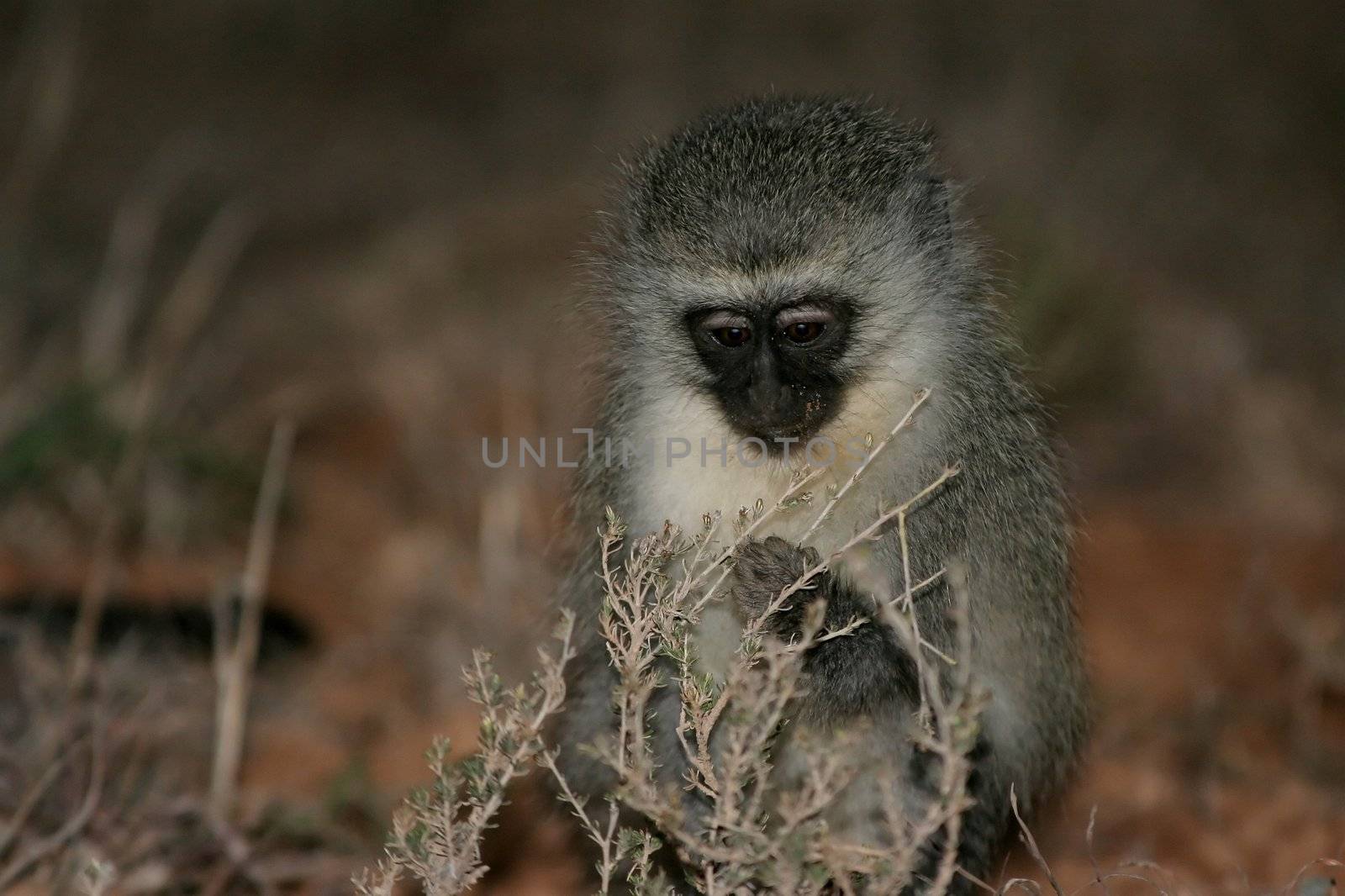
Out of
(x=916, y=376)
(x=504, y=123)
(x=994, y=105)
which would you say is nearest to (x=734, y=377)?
(x=916, y=376)

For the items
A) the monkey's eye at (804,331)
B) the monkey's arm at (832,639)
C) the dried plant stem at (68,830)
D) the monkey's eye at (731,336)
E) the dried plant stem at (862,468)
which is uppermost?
the monkey's eye at (804,331)

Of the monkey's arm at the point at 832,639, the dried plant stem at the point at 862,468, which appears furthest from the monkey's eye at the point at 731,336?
the monkey's arm at the point at 832,639

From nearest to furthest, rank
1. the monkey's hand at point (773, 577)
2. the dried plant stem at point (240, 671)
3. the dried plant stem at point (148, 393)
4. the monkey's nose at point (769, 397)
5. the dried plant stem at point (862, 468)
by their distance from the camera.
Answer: the dried plant stem at point (862, 468) → the monkey's hand at point (773, 577) → the monkey's nose at point (769, 397) → the dried plant stem at point (240, 671) → the dried plant stem at point (148, 393)

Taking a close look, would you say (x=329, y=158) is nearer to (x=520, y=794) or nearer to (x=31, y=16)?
(x=31, y=16)

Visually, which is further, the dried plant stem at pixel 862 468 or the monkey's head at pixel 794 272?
the monkey's head at pixel 794 272

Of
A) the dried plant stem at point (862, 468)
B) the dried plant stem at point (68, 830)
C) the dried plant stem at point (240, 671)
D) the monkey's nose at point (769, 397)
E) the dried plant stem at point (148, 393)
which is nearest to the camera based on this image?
the dried plant stem at point (862, 468)

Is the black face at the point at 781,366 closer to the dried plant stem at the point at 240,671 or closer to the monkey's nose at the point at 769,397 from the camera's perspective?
the monkey's nose at the point at 769,397

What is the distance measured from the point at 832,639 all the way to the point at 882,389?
0.60m

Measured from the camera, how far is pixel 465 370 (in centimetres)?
694

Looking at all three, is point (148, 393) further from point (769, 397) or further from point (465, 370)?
point (769, 397)

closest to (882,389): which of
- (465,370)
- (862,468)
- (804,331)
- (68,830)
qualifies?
(804,331)

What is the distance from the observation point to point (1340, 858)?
11.0 ft

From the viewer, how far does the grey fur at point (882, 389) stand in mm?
2959

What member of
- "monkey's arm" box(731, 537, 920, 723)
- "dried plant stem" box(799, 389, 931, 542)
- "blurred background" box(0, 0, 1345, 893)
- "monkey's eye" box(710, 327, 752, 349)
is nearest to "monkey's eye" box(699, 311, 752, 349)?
"monkey's eye" box(710, 327, 752, 349)
